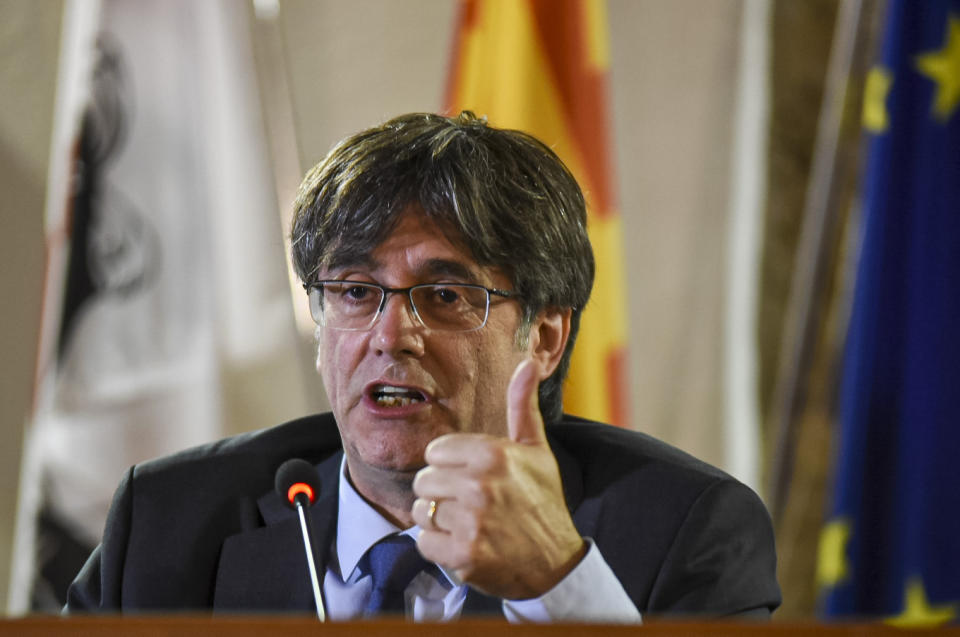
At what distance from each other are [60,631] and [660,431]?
2.16m

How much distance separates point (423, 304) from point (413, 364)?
85mm

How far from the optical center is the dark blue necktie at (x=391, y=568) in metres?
1.41

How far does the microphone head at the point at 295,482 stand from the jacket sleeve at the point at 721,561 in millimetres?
469

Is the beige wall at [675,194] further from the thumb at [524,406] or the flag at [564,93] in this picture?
the thumb at [524,406]

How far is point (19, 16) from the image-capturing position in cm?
225

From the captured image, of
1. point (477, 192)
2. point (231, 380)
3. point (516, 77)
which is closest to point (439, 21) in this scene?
point (516, 77)

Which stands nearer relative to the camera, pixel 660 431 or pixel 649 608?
pixel 649 608

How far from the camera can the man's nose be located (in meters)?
1.36

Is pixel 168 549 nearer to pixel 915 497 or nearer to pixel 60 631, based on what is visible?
pixel 60 631

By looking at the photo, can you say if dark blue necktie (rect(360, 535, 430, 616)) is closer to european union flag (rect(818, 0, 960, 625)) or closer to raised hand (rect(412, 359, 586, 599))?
raised hand (rect(412, 359, 586, 599))

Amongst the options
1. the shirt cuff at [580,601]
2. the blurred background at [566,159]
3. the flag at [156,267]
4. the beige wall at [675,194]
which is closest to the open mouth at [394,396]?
the shirt cuff at [580,601]

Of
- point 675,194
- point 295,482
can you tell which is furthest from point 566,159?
point 295,482

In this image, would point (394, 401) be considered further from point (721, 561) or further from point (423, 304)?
point (721, 561)

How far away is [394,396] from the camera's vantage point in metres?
1.36
